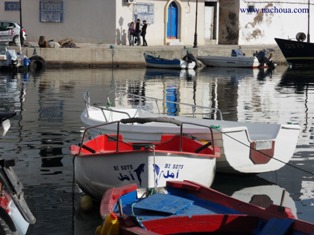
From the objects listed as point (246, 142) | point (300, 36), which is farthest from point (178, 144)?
point (300, 36)

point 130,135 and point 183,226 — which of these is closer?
point 183,226

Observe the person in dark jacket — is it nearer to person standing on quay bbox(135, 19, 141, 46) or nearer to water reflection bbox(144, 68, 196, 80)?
person standing on quay bbox(135, 19, 141, 46)

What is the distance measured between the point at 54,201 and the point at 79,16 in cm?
3464

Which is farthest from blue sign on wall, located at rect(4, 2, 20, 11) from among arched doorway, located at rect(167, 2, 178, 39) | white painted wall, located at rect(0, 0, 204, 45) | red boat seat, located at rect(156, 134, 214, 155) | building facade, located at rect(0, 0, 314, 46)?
red boat seat, located at rect(156, 134, 214, 155)

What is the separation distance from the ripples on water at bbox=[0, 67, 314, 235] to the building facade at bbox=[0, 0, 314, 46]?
5.15 metres

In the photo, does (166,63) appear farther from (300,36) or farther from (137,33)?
(300,36)

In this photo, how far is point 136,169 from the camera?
398 inches

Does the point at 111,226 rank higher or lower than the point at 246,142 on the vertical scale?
lower

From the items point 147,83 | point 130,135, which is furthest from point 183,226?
point 147,83

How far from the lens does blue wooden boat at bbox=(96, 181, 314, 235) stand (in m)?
7.64

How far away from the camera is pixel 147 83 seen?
32188 millimetres

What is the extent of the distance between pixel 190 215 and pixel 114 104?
1511cm

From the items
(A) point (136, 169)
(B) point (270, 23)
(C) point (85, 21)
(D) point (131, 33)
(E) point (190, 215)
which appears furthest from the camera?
(B) point (270, 23)

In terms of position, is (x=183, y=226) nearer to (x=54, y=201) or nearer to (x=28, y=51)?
(x=54, y=201)
